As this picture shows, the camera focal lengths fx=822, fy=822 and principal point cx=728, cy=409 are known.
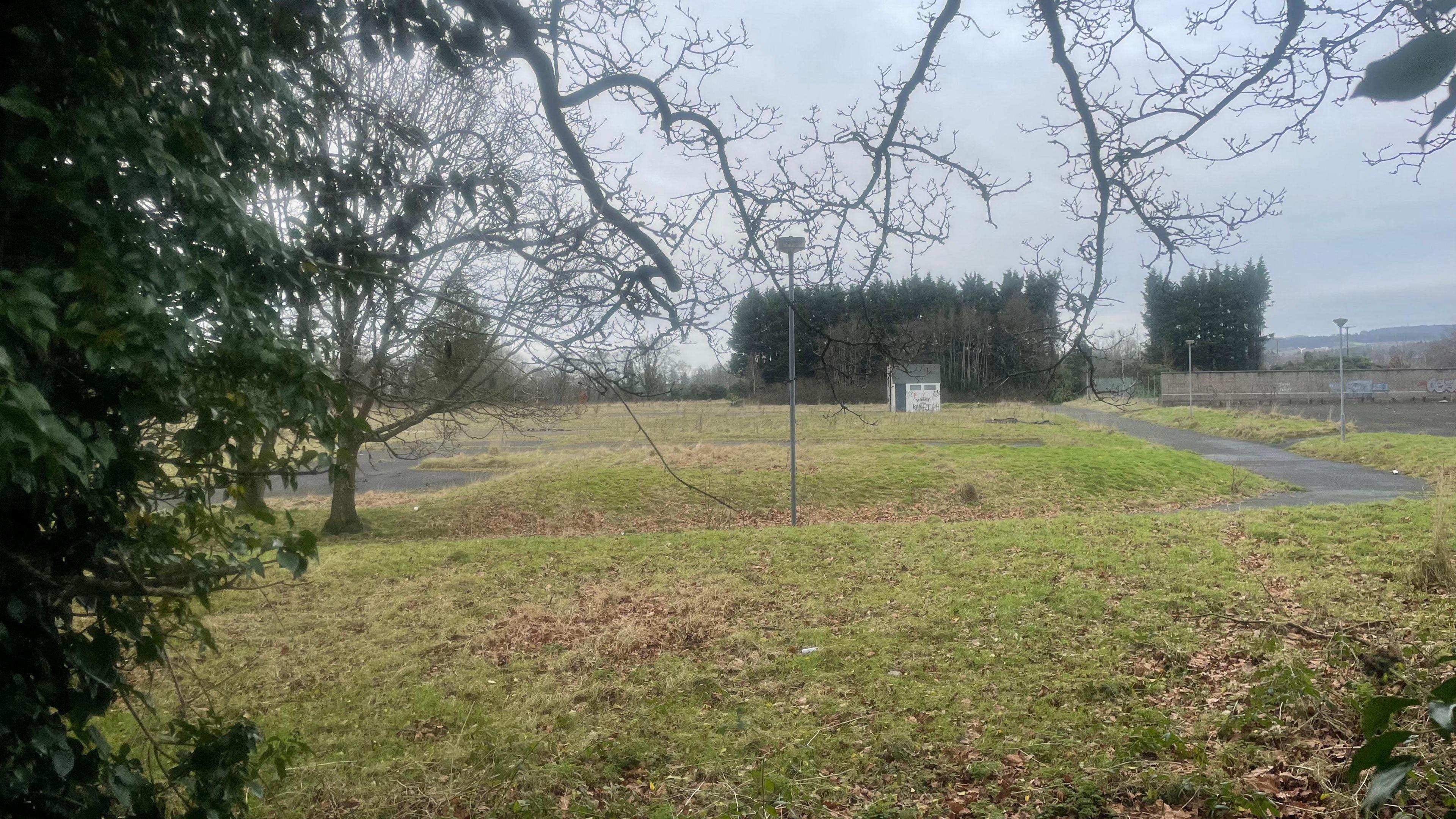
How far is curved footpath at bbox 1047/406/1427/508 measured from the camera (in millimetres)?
12789

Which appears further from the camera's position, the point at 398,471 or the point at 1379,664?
the point at 398,471

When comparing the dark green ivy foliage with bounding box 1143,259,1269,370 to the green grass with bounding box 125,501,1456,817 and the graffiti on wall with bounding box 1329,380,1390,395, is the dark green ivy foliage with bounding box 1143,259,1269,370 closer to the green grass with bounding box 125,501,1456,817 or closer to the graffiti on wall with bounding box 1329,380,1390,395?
the green grass with bounding box 125,501,1456,817

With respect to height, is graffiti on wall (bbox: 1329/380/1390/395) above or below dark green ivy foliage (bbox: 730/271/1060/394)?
below

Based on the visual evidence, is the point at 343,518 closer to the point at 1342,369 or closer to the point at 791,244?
the point at 791,244

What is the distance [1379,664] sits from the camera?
4039 mm

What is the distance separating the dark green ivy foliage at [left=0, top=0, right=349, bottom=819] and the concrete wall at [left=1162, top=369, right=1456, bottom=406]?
2642 cm

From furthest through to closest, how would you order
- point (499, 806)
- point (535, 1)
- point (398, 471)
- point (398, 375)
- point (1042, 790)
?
point (398, 471)
point (398, 375)
point (535, 1)
point (499, 806)
point (1042, 790)

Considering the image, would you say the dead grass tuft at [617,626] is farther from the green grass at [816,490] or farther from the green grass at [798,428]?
the green grass at [798,428]

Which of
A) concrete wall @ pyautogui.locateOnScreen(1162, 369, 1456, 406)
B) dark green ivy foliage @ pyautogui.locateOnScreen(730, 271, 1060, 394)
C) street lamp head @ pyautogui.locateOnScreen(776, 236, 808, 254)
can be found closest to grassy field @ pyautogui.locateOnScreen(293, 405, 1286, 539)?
dark green ivy foliage @ pyautogui.locateOnScreen(730, 271, 1060, 394)

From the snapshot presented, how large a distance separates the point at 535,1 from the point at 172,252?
270 cm

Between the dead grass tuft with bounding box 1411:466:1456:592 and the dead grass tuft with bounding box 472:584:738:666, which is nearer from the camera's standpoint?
the dead grass tuft with bounding box 1411:466:1456:592

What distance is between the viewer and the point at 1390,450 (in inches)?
684

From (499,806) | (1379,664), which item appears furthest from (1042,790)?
(499,806)

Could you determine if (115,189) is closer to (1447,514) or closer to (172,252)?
(172,252)
